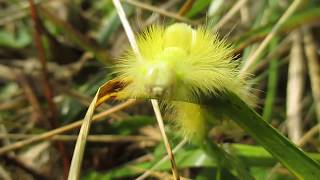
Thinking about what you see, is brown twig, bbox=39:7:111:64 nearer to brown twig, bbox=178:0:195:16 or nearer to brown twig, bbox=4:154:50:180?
brown twig, bbox=178:0:195:16

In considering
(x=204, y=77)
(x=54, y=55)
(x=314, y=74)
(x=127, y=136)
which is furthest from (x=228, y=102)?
(x=54, y=55)

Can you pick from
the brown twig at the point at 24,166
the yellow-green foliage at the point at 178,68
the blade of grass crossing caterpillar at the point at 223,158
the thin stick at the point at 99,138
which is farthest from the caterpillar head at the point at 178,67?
the brown twig at the point at 24,166

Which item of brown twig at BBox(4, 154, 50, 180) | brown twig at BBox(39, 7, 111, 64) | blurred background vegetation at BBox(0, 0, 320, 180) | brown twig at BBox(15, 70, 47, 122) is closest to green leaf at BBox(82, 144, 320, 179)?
blurred background vegetation at BBox(0, 0, 320, 180)

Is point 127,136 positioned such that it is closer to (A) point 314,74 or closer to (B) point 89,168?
(B) point 89,168

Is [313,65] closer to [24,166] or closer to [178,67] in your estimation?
[24,166]

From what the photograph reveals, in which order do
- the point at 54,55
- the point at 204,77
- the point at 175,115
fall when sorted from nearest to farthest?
the point at 204,77 → the point at 175,115 → the point at 54,55

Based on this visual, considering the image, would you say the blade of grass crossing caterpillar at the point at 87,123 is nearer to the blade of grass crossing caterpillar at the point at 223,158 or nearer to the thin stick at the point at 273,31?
the blade of grass crossing caterpillar at the point at 223,158
